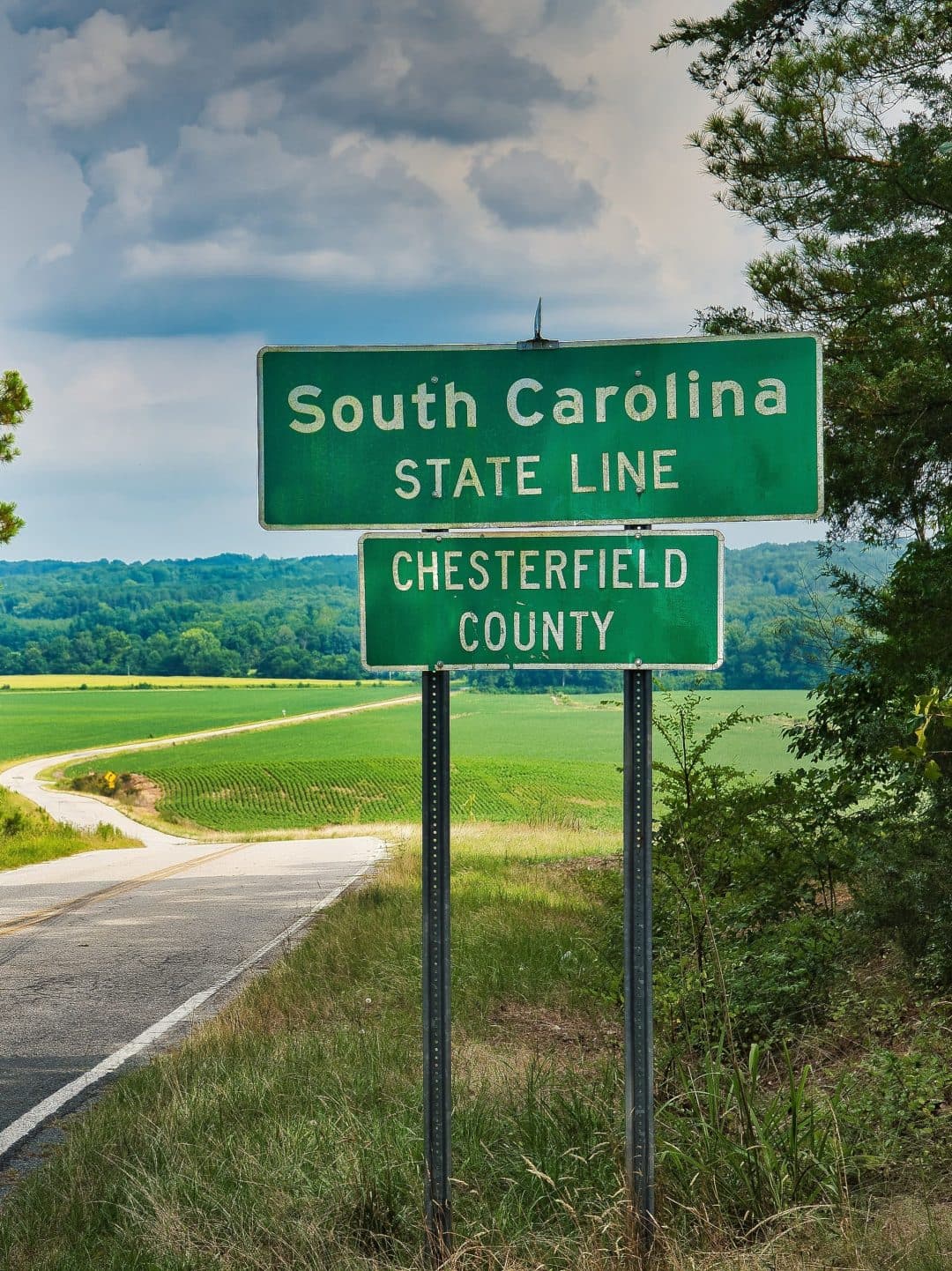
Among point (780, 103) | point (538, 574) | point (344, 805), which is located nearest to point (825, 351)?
point (780, 103)

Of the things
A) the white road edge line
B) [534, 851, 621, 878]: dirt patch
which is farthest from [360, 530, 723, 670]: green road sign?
[534, 851, 621, 878]: dirt patch

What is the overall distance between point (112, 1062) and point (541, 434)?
529 centimetres

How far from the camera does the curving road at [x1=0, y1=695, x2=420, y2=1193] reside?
6.78 metres

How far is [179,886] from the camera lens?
16.3 metres

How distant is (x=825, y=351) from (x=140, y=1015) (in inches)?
263

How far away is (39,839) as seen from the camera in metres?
23.4

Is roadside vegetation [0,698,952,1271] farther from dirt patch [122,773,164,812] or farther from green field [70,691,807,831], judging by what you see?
dirt patch [122,773,164,812]

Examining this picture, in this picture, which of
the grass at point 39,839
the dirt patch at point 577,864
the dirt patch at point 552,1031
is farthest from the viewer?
Answer: the grass at point 39,839

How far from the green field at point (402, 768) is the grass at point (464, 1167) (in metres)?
22.2

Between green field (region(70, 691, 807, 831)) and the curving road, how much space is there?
11.6 m

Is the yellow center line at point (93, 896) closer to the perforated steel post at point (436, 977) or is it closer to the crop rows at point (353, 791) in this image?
the perforated steel post at point (436, 977)

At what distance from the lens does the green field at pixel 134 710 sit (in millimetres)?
109812

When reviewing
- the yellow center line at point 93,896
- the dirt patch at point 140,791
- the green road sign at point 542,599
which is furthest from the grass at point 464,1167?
the dirt patch at point 140,791

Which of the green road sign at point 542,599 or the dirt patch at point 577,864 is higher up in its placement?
the green road sign at point 542,599
